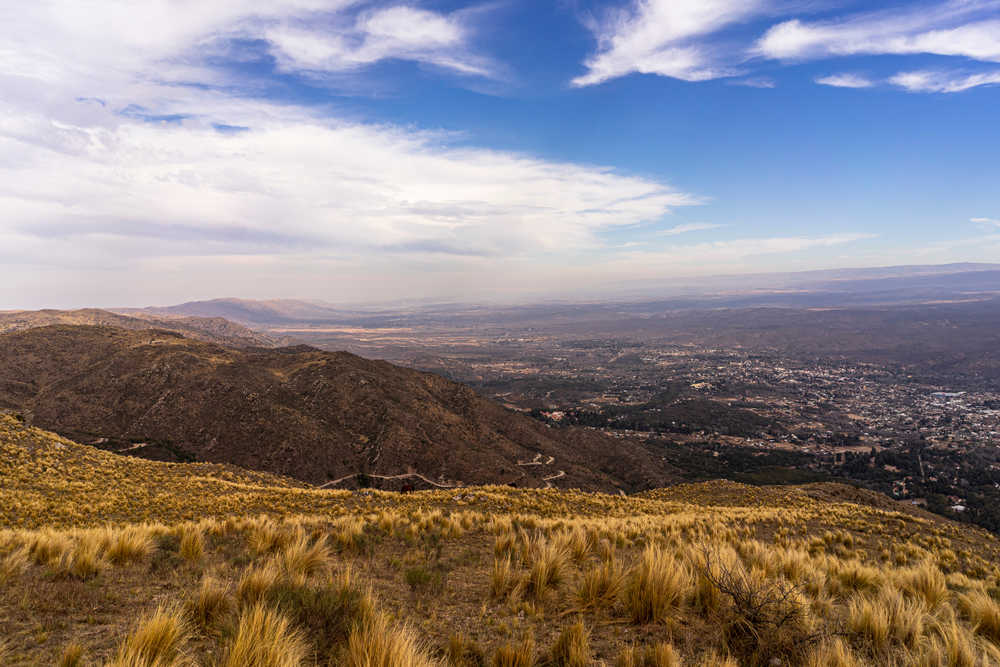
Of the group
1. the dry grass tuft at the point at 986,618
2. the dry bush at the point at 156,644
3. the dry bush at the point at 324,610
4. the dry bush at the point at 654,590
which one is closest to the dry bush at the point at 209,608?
the dry bush at the point at 324,610

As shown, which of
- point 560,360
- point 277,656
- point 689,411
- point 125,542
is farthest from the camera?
point 560,360

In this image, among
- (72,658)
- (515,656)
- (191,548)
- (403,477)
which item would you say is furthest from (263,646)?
(403,477)

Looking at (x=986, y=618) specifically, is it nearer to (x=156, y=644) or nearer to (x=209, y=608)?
(x=156, y=644)

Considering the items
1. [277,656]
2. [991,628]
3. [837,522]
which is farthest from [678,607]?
[837,522]

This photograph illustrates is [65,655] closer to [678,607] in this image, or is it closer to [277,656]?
[277,656]

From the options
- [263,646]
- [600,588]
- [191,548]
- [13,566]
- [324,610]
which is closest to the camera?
[263,646]

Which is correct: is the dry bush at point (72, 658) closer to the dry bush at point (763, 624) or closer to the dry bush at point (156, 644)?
the dry bush at point (156, 644)
